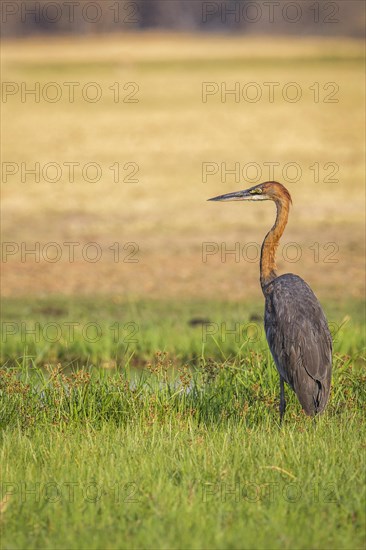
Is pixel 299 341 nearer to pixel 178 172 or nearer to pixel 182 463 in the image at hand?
pixel 182 463

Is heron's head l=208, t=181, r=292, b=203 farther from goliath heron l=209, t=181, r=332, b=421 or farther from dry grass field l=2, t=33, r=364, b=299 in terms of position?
dry grass field l=2, t=33, r=364, b=299

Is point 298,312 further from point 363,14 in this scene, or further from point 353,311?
point 363,14

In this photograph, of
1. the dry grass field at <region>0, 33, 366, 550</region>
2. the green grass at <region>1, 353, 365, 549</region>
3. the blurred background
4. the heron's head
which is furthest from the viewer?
the blurred background

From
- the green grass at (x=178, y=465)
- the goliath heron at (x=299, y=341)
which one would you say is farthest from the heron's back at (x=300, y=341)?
the green grass at (x=178, y=465)

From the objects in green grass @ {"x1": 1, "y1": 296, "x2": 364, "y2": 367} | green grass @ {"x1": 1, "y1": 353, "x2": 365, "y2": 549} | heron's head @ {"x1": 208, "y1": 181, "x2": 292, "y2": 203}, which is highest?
heron's head @ {"x1": 208, "y1": 181, "x2": 292, "y2": 203}

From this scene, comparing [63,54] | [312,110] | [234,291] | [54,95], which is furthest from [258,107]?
[63,54]

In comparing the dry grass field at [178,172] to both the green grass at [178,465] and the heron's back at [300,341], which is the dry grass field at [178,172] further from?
the green grass at [178,465]

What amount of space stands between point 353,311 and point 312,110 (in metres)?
19.7

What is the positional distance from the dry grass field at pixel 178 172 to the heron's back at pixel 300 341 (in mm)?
6151

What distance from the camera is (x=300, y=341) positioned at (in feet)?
24.6

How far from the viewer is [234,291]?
1447 cm

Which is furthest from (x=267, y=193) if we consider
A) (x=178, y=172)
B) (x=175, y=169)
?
(x=175, y=169)

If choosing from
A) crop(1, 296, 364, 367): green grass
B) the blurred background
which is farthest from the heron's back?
the blurred background

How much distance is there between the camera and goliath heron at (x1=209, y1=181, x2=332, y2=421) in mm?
7266
